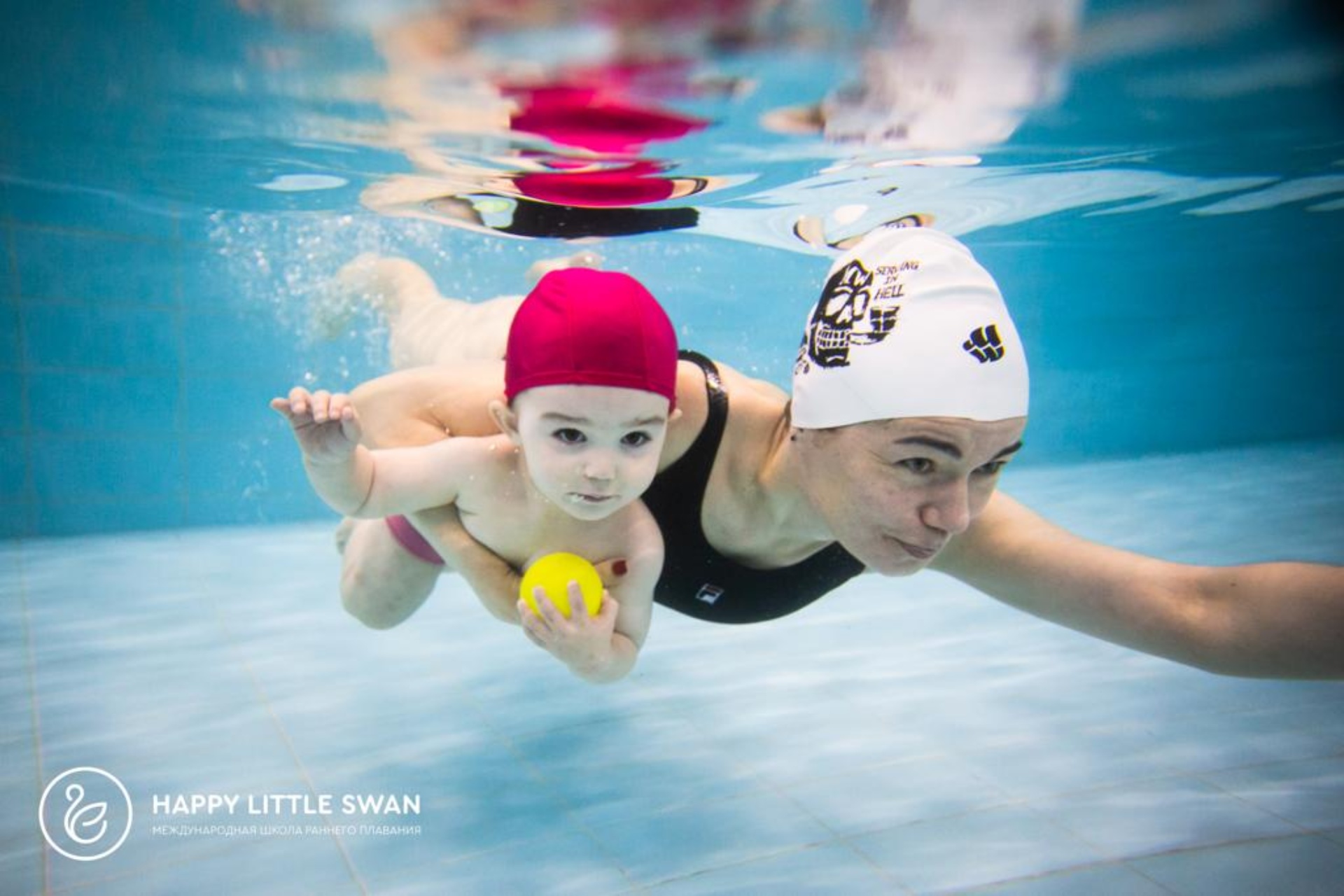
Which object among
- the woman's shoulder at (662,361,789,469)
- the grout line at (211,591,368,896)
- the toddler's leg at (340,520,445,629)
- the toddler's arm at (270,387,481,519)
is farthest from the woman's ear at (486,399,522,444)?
the grout line at (211,591,368,896)

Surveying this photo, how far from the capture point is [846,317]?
10.4 ft

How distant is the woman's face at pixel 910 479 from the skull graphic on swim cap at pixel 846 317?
290 mm

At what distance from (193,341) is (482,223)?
484 cm

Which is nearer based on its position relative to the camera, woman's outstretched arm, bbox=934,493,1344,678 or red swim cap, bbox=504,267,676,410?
woman's outstretched arm, bbox=934,493,1344,678

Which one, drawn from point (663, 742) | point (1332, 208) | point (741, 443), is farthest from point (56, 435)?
point (1332, 208)

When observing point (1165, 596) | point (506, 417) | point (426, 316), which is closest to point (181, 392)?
point (426, 316)

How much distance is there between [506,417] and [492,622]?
408 cm

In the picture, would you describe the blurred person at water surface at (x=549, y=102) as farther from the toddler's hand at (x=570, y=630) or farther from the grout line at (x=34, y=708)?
the grout line at (x=34, y=708)

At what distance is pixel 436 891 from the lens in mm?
3291

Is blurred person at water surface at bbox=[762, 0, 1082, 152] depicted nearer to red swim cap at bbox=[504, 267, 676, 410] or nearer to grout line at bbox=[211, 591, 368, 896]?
red swim cap at bbox=[504, 267, 676, 410]

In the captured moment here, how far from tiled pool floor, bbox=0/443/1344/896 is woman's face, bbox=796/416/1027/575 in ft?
4.50

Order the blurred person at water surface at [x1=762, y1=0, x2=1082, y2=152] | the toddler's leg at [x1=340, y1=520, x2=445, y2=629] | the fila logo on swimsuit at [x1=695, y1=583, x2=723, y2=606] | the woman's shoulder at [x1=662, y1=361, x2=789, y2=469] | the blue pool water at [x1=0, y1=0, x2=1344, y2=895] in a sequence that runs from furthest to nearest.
Answer: the toddler's leg at [x1=340, y1=520, x2=445, y2=629]
the blurred person at water surface at [x1=762, y1=0, x2=1082, y2=152]
the fila logo on swimsuit at [x1=695, y1=583, x2=723, y2=606]
the blue pool water at [x1=0, y1=0, x2=1344, y2=895]
the woman's shoulder at [x1=662, y1=361, x2=789, y2=469]

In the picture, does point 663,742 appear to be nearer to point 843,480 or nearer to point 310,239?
point 843,480

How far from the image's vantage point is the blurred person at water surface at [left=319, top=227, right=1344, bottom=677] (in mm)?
2863
